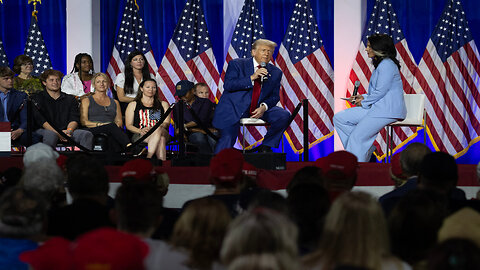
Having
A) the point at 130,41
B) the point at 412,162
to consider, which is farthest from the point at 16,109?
the point at 412,162

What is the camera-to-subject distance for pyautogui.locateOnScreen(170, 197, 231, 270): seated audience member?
228cm

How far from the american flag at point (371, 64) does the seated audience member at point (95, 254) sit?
9071 millimetres

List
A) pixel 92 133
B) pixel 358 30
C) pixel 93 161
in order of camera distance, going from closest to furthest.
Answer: pixel 93 161
pixel 92 133
pixel 358 30

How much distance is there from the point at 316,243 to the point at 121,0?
9.55 metres

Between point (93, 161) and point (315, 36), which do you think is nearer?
point (93, 161)

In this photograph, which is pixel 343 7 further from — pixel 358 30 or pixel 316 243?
pixel 316 243

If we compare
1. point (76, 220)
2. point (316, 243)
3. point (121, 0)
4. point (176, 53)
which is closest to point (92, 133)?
point (176, 53)

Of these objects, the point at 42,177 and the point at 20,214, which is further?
the point at 42,177

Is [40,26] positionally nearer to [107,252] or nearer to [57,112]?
[57,112]

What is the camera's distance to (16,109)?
8188 mm

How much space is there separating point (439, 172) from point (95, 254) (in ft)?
7.71

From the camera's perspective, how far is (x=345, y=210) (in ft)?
7.04

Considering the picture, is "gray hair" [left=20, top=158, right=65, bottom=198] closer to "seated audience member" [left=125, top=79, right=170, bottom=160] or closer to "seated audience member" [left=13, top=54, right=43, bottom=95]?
"seated audience member" [left=125, top=79, right=170, bottom=160]

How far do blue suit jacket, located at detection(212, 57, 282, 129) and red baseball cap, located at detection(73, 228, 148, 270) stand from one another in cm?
596
